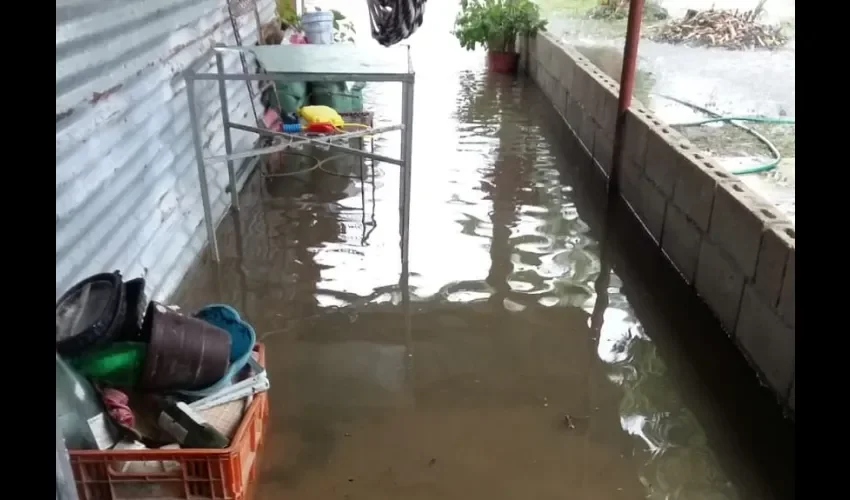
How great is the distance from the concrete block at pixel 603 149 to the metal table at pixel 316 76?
5.25 ft

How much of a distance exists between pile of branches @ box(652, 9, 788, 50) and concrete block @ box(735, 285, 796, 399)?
298cm

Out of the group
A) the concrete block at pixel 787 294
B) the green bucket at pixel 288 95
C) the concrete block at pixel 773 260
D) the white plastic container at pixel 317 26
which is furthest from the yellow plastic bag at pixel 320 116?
the concrete block at pixel 787 294

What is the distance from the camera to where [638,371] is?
263cm

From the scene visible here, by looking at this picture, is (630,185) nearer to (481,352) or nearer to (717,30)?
(481,352)

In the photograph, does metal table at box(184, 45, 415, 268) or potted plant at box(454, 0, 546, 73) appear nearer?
metal table at box(184, 45, 415, 268)

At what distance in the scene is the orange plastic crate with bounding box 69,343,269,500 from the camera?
1737 mm

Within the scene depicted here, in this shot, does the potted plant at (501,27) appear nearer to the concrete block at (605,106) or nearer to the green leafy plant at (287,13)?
the green leafy plant at (287,13)

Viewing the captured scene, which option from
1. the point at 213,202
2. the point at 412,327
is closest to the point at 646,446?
the point at 412,327

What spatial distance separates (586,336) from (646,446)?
67 centimetres

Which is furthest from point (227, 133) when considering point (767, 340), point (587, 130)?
point (767, 340)

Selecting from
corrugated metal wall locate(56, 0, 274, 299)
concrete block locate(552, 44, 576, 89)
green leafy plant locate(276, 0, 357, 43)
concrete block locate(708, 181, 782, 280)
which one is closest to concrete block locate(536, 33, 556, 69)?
concrete block locate(552, 44, 576, 89)

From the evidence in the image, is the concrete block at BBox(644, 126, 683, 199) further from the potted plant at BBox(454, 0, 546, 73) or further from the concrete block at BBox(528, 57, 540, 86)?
the potted plant at BBox(454, 0, 546, 73)

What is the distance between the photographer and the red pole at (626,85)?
13.3ft
